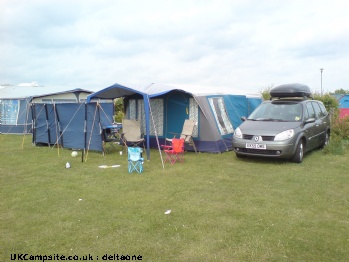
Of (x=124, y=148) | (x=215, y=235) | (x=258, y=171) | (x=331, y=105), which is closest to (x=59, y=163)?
(x=124, y=148)

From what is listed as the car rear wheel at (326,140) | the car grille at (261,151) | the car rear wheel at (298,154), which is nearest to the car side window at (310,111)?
the car rear wheel at (298,154)

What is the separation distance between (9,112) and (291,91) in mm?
14848

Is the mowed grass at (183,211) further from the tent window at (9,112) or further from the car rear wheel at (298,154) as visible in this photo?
the tent window at (9,112)

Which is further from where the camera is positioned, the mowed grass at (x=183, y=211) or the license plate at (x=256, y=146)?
the license plate at (x=256, y=146)

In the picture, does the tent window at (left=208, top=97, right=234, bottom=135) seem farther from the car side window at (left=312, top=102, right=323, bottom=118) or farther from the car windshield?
the car side window at (left=312, top=102, right=323, bottom=118)

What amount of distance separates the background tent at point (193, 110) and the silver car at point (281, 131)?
4.57ft

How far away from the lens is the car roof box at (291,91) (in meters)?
9.35

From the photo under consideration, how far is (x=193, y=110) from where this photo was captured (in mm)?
10203

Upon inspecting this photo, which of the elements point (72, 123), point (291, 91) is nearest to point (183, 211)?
point (291, 91)

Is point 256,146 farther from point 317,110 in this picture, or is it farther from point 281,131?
point 317,110

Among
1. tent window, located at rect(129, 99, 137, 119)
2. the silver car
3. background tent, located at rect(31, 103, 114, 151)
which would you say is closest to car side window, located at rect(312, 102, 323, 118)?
the silver car

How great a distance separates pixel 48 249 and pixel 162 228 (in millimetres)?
1357

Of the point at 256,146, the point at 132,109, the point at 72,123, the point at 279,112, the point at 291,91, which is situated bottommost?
the point at 256,146

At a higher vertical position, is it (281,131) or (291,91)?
(291,91)
